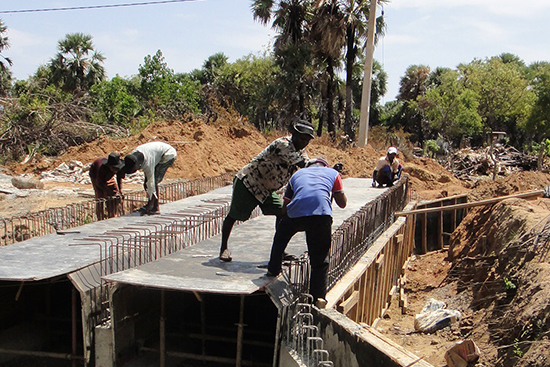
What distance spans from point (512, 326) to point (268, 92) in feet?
76.6

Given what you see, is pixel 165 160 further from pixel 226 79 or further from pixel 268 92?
pixel 226 79

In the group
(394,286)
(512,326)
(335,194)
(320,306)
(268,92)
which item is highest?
(268,92)

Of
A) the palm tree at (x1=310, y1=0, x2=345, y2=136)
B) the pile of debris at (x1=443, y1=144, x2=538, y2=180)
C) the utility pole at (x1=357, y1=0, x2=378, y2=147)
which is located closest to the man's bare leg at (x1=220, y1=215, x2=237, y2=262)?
the utility pole at (x1=357, y1=0, x2=378, y2=147)

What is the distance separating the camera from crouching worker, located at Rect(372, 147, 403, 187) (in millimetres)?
11953

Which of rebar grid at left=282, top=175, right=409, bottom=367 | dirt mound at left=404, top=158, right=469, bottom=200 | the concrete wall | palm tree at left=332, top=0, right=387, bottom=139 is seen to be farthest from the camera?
palm tree at left=332, top=0, right=387, bottom=139

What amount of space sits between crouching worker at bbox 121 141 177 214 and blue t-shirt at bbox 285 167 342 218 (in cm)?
390

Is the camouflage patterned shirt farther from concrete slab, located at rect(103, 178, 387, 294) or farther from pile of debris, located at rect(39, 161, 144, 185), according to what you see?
pile of debris, located at rect(39, 161, 144, 185)

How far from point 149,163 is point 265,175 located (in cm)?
348

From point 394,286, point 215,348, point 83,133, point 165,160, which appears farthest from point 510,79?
point 215,348

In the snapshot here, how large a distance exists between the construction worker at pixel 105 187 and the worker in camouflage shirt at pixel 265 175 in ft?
12.6

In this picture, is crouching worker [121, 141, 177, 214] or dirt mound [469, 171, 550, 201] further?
dirt mound [469, 171, 550, 201]

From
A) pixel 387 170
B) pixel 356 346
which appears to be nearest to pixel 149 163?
pixel 356 346

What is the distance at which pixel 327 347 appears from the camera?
484 cm

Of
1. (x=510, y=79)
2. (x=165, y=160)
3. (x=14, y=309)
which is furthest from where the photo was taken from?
(x=510, y=79)
